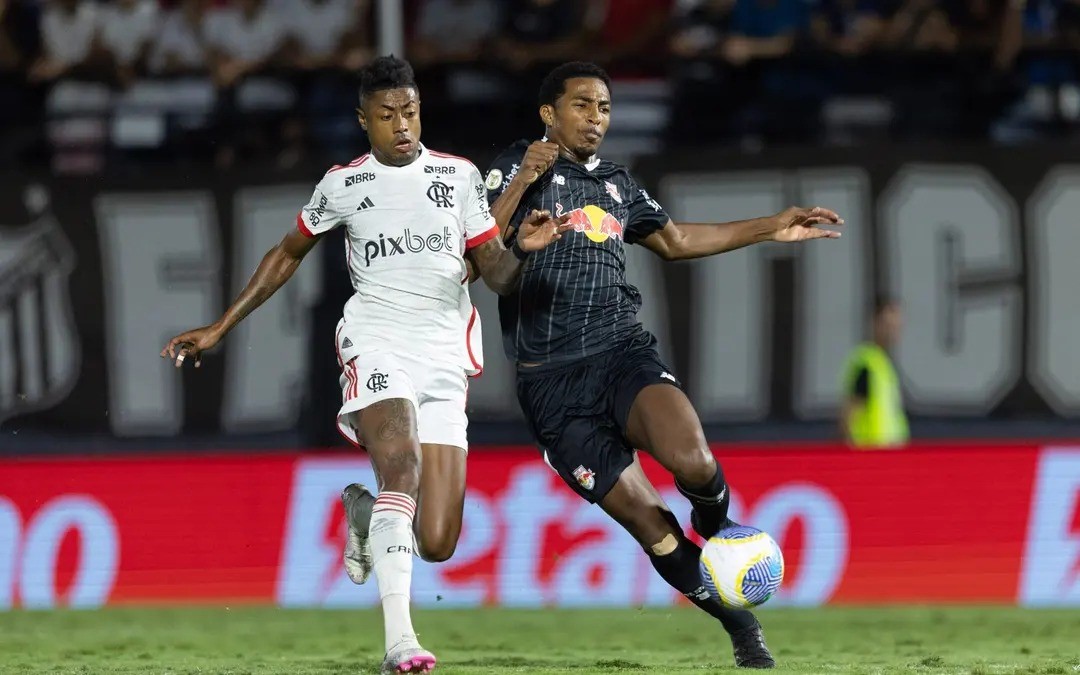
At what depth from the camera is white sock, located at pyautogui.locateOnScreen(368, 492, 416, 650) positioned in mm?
6914

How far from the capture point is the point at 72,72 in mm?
15617

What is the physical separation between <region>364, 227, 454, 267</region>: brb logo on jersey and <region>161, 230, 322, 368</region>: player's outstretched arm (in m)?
0.29

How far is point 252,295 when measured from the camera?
303 inches

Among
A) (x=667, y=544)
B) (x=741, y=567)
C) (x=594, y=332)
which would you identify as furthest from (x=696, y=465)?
(x=594, y=332)

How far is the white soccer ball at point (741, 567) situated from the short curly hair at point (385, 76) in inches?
95.5

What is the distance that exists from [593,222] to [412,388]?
3.72 ft

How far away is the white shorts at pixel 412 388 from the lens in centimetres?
745

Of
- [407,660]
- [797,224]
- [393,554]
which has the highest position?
[797,224]

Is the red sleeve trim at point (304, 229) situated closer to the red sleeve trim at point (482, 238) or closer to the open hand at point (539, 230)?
the red sleeve trim at point (482, 238)

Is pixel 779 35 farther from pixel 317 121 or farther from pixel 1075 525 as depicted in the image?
pixel 1075 525

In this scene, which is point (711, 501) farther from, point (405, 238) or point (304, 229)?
point (304, 229)

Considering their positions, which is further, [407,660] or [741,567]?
[741,567]

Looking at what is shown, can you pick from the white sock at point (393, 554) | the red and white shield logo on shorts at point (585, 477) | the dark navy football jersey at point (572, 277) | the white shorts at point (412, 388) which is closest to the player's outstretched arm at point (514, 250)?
the dark navy football jersey at point (572, 277)

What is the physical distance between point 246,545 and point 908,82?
732 centimetres
